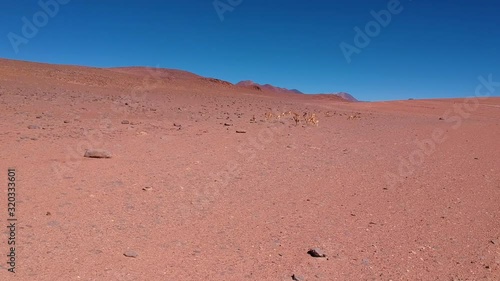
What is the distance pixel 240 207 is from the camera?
5234 mm

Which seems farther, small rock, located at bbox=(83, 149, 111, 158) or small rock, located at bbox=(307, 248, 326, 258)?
small rock, located at bbox=(83, 149, 111, 158)

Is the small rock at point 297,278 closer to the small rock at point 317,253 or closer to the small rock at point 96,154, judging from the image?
the small rock at point 317,253

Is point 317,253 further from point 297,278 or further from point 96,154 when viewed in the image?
point 96,154

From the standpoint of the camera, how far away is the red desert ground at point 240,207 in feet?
12.2

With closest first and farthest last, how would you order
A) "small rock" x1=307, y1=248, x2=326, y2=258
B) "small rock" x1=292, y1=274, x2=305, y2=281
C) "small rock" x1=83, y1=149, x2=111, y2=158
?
"small rock" x1=292, y1=274, x2=305, y2=281
"small rock" x1=307, y1=248, x2=326, y2=258
"small rock" x1=83, y1=149, x2=111, y2=158

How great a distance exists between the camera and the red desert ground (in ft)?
12.2

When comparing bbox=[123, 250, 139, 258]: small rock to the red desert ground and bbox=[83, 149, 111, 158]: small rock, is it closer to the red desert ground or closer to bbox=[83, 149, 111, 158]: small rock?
the red desert ground

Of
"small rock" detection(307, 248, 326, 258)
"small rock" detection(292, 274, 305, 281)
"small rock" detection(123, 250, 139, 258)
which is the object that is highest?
"small rock" detection(307, 248, 326, 258)

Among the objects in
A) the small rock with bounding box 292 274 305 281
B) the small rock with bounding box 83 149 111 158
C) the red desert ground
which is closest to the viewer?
the small rock with bounding box 292 274 305 281

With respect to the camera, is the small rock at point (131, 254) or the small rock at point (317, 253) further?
the small rock at point (317, 253)

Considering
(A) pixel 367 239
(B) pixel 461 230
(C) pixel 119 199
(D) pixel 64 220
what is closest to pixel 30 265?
(D) pixel 64 220

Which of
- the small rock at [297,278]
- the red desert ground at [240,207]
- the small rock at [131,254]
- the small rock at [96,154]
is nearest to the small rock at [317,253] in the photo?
the red desert ground at [240,207]

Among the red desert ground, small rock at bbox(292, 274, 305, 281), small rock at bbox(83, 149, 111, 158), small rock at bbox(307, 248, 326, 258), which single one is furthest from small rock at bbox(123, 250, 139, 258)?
small rock at bbox(83, 149, 111, 158)

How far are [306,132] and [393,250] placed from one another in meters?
8.10
